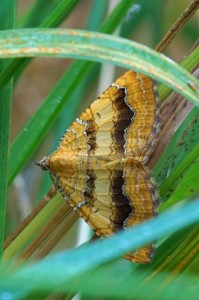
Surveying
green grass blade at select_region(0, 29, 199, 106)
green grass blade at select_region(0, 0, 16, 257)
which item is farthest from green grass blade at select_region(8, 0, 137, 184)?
green grass blade at select_region(0, 29, 199, 106)

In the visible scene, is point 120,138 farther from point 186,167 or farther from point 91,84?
point 91,84

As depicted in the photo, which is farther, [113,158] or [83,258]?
[113,158]

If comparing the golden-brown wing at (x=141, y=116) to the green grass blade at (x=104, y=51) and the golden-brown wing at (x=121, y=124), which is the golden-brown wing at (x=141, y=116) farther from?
the green grass blade at (x=104, y=51)

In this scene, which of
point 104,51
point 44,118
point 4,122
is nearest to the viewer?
point 104,51

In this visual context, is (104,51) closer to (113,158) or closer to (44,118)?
(113,158)

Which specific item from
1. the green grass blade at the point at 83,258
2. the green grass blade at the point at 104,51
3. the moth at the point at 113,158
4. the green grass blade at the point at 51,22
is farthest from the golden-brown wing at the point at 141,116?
the green grass blade at the point at 83,258

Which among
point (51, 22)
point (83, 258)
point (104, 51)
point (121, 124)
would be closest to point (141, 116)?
point (121, 124)
